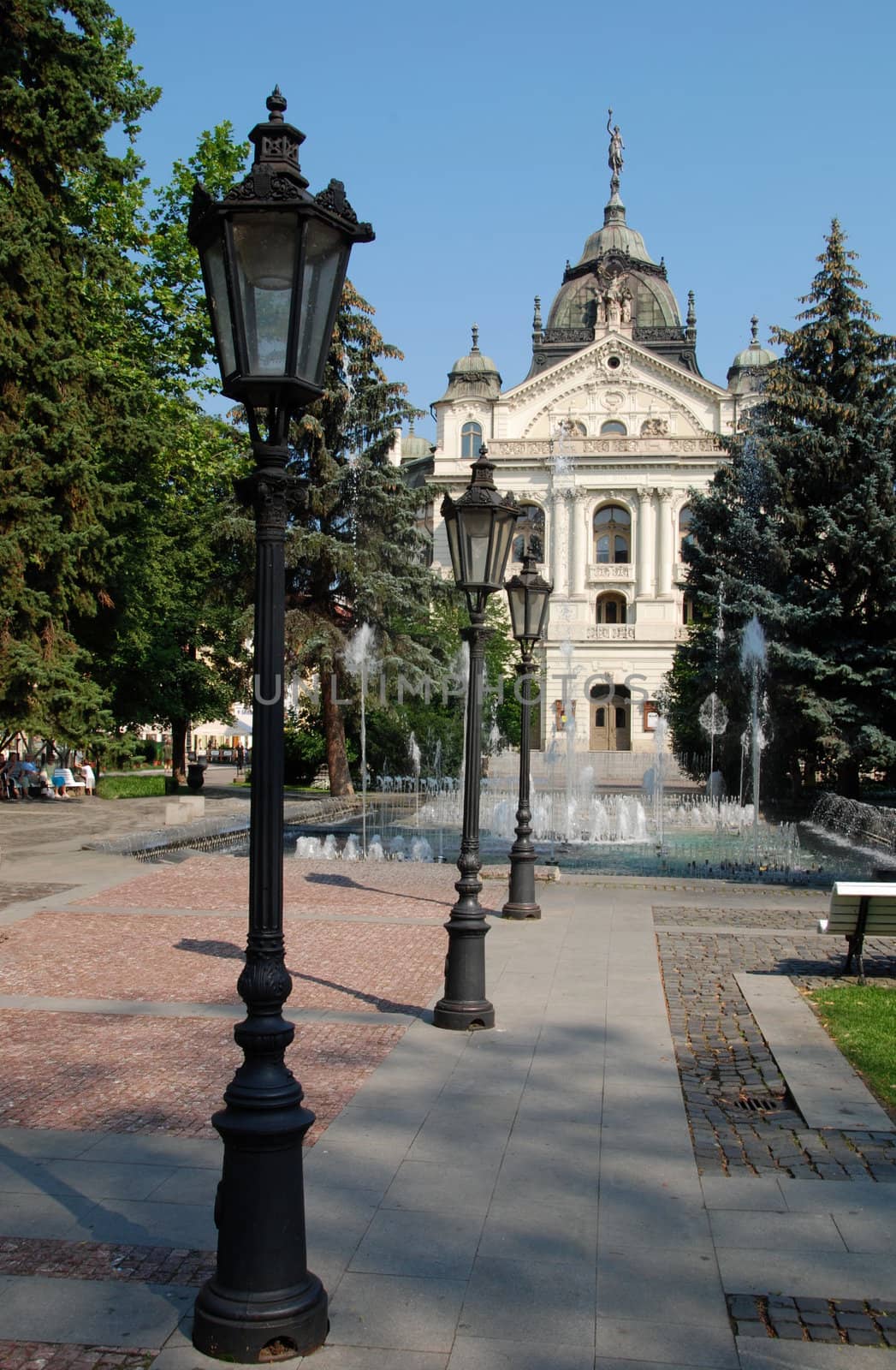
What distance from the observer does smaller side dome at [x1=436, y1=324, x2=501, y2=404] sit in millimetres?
66438

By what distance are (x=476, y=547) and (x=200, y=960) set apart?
13.7 feet

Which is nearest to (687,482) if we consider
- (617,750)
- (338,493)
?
(617,750)

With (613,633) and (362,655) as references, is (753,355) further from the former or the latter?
(362,655)

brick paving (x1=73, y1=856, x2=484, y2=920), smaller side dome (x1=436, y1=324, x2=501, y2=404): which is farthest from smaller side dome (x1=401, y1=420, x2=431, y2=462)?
brick paving (x1=73, y1=856, x2=484, y2=920)

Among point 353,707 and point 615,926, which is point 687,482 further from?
point 615,926

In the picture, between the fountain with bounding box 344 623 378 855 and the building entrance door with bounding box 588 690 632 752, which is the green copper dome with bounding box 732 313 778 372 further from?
the fountain with bounding box 344 623 378 855

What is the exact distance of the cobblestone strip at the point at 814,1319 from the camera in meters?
3.97

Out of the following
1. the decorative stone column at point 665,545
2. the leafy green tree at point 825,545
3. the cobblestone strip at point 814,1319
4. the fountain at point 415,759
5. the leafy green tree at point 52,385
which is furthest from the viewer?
the decorative stone column at point 665,545

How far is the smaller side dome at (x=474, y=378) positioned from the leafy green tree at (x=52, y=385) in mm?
40561

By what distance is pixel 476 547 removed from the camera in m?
9.39

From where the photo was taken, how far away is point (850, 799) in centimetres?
2528

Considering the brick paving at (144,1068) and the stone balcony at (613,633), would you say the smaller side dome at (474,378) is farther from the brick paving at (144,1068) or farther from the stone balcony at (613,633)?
the brick paving at (144,1068)

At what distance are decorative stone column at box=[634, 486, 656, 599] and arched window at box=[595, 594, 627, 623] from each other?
1650 mm

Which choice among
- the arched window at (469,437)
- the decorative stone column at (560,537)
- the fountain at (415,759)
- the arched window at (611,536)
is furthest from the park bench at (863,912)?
the arched window at (469,437)
